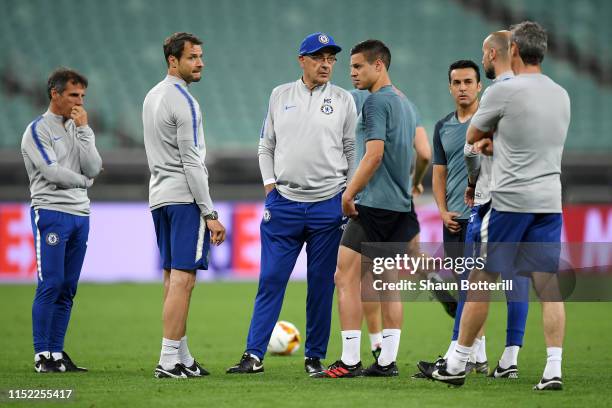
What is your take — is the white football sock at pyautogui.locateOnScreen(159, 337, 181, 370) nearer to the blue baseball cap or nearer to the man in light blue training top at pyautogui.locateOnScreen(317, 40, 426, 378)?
the man in light blue training top at pyautogui.locateOnScreen(317, 40, 426, 378)

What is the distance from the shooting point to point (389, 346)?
6.96 meters

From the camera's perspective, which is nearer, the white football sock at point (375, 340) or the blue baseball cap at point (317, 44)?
Result: the blue baseball cap at point (317, 44)

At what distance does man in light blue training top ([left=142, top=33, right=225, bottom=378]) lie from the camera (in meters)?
6.77

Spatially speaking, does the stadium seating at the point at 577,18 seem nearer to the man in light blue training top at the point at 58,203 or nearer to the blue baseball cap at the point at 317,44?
the blue baseball cap at the point at 317,44

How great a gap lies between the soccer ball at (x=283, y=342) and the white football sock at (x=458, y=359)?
2.72 meters

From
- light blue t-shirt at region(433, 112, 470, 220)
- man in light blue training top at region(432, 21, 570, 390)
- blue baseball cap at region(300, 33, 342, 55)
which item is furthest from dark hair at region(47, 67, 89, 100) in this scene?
man in light blue training top at region(432, 21, 570, 390)

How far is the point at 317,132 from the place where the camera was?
7109mm

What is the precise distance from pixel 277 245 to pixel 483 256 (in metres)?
1.76

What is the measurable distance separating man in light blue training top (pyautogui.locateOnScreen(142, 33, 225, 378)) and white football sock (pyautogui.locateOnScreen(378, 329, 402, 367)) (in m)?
1.29

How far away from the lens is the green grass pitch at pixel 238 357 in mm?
5816

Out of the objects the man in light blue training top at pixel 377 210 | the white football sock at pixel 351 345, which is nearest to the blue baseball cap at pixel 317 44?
the man in light blue training top at pixel 377 210

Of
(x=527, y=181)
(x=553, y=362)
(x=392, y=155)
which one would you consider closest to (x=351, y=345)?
(x=392, y=155)

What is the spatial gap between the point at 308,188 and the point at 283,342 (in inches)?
80.2

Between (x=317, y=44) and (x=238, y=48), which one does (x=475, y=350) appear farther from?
(x=238, y=48)
